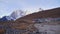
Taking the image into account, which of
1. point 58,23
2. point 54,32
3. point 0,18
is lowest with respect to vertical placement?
point 54,32

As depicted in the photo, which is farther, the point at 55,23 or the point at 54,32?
the point at 55,23

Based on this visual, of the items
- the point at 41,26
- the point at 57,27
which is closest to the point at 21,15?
the point at 41,26

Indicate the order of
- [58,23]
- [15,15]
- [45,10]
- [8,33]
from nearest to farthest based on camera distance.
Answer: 1. [8,33]
2. [58,23]
3. [45,10]
4. [15,15]

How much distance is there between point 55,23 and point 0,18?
8.55 meters

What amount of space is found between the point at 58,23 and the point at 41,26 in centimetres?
157

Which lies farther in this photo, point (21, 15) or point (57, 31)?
point (21, 15)

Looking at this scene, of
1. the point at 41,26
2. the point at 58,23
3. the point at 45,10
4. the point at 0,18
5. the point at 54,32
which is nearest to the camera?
the point at 54,32

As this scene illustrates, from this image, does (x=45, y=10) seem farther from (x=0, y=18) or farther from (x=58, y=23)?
(x=58, y=23)

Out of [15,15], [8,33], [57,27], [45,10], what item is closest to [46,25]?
[57,27]

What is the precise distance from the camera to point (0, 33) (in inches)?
397

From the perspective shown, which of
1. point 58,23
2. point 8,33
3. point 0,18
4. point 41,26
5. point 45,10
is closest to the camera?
point 8,33

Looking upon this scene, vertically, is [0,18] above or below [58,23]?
above

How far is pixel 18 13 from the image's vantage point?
62.5ft

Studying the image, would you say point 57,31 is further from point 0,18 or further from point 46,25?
point 0,18
